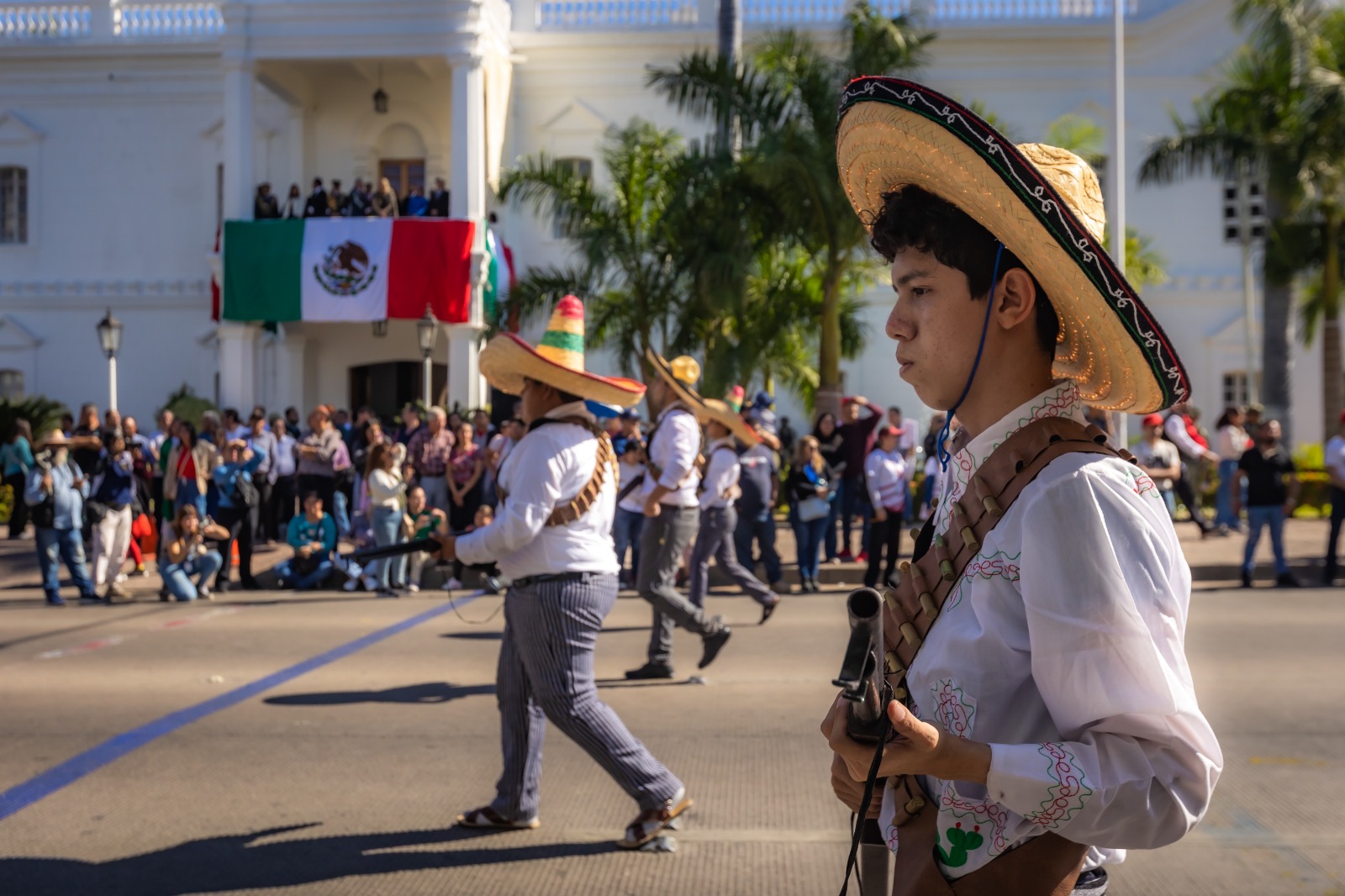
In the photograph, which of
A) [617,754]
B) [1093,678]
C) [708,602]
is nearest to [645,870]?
[617,754]

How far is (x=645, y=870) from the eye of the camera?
4.79 meters

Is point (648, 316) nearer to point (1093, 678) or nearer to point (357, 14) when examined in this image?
point (357, 14)

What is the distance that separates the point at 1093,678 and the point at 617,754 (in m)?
3.39

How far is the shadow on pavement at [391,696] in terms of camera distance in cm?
777

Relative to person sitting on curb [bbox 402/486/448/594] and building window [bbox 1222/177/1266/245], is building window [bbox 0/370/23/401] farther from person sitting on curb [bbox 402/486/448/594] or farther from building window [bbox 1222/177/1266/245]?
building window [bbox 1222/177/1266/245]

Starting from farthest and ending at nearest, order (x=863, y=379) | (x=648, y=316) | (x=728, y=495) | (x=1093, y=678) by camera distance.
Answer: (x=863, y=379), (x=648, y=316), (x=728, y=495), (x=1093, y=678)

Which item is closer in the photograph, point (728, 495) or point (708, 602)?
point (728, 495)

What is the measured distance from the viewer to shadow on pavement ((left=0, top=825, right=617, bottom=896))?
15.3 ft

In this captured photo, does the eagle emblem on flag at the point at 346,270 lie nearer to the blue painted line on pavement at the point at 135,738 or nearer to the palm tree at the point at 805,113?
the palm tree at the point at 805,113

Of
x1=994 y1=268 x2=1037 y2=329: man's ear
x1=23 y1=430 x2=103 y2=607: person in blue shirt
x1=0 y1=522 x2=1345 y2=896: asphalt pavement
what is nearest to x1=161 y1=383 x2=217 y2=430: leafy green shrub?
x1=23 y1=430 x2=103 y2=607: person in blue shirt

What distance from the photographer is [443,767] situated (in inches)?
248

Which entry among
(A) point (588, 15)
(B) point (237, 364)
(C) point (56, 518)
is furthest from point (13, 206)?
(C) point (56, 518)

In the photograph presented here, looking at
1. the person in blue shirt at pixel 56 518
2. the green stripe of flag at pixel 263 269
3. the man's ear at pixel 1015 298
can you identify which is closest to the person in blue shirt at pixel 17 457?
the person in blue shirt at pixel 56 518

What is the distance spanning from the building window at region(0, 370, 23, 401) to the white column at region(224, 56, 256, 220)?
8668 millimetres
